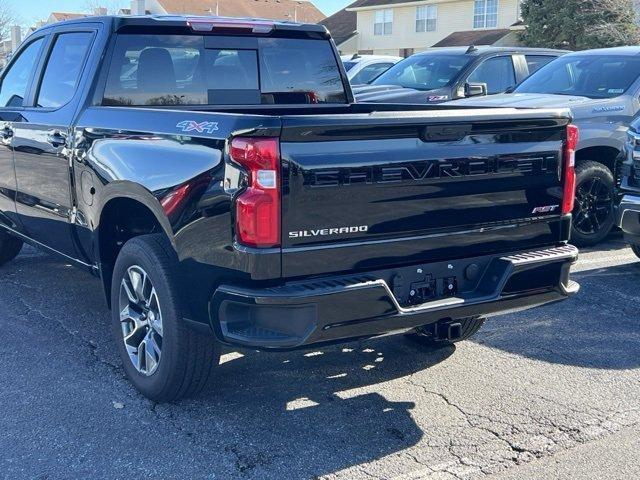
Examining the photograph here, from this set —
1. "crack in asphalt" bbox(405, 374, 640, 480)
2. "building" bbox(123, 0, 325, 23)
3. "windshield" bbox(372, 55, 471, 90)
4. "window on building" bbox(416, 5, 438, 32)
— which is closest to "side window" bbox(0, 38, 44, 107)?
"crack in asphalt" bbox(405, 374, 640, 480)

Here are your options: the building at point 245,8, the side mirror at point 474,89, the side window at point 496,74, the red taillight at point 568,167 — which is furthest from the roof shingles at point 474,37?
the red taillight at point 568,167

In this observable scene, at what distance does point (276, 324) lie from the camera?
363 centimetres

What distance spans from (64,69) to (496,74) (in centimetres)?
737

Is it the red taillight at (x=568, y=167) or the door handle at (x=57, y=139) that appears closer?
the red taillight at (x=568, y=167)

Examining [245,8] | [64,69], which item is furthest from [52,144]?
[245,8]

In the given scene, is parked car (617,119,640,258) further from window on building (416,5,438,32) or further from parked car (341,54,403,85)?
window on building (416,5,438,32)

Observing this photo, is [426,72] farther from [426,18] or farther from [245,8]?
[245,8]

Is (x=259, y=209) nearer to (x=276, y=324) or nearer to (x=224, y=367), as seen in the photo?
(x=276, y=324)

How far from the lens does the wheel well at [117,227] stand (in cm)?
473

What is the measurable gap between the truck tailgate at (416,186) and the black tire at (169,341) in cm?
75

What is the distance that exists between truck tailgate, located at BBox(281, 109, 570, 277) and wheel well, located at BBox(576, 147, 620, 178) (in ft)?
13.3

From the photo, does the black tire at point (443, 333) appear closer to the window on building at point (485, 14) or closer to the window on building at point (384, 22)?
the window on building at point (485, 14)

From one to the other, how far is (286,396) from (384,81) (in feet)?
28.0

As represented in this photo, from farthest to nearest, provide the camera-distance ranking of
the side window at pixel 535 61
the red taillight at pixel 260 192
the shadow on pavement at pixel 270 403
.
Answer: the side window at pixel 535 61
the shadow on pavement at pixel 270 403
the red taillight at pixel 260 192
